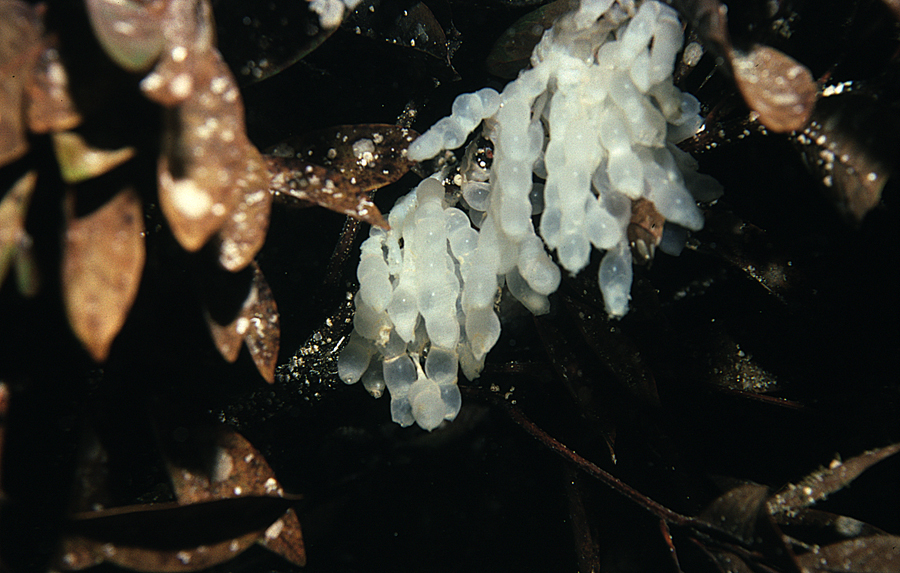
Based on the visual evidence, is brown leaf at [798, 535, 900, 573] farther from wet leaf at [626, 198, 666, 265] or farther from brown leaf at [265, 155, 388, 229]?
brown leaf at [265, 155, 388, 229]

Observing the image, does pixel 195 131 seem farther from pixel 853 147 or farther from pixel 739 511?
pixel 739 511

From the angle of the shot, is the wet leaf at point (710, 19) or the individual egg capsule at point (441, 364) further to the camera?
the individual egg capsule at point (441, 364)

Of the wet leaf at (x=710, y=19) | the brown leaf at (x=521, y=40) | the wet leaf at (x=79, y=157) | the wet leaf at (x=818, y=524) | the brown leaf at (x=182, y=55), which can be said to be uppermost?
the wet leaf at (x=710, y=19)

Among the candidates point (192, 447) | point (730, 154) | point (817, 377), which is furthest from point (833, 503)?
point (192, 447)

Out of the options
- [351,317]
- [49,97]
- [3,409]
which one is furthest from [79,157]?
[351,317]

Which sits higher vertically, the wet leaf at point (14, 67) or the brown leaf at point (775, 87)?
the brown leaf at point (775, 87)

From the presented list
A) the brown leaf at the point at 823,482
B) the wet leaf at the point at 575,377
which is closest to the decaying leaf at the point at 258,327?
the wet leaf at the point at 575,377

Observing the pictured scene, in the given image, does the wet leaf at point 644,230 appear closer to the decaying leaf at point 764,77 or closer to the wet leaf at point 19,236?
the decaying leaf at point 764,77
